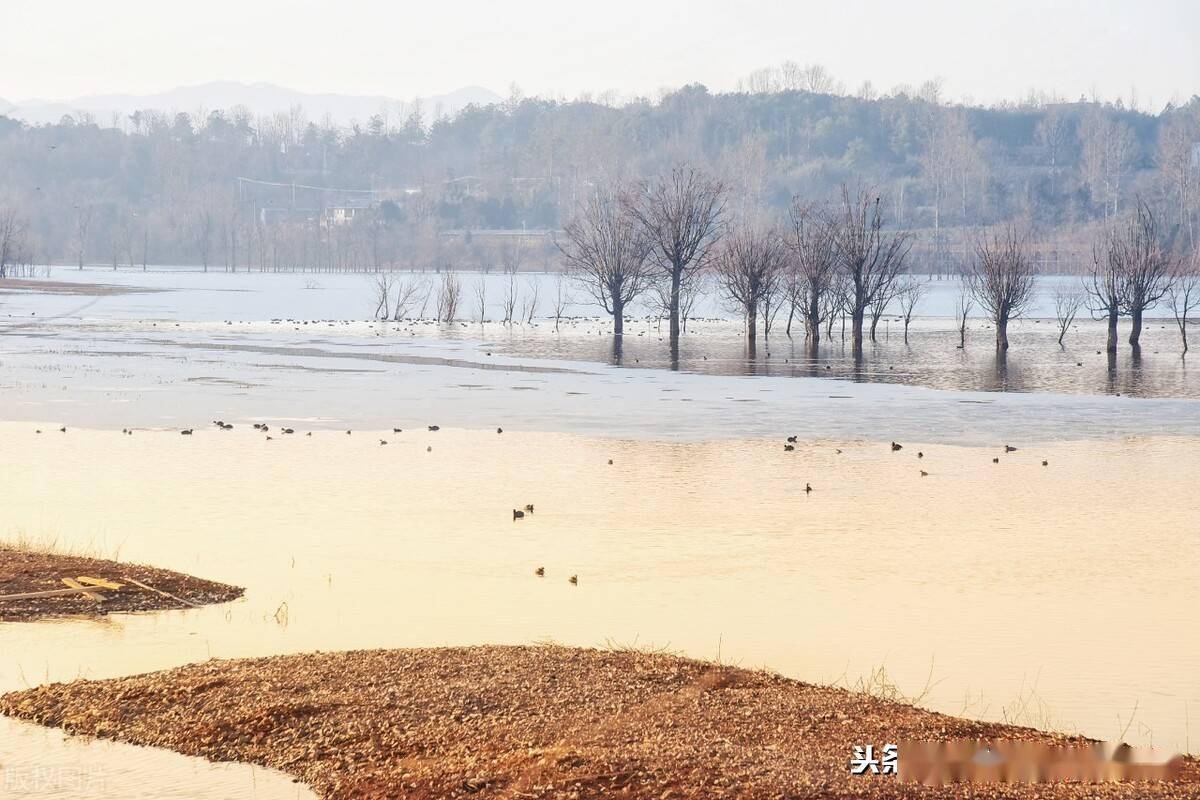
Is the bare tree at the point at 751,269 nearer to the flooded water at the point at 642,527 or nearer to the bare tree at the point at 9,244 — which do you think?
the flooded water at the point at 642,527

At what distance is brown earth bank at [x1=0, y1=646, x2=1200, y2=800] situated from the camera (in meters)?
7.12

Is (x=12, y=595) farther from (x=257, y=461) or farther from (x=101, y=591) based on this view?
(x=257, y=461)

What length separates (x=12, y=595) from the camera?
11.9m

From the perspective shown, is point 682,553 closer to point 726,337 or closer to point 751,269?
point 751,269

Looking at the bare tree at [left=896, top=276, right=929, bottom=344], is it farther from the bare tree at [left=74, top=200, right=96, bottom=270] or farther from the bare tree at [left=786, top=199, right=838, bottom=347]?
the bare tree at [left=74, top=200, right=96, bottom=270]

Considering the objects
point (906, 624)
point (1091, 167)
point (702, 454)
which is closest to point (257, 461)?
point (702, 454)

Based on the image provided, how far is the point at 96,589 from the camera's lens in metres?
12.3

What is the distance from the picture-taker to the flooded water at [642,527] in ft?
35.6

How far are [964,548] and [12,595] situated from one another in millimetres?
9200

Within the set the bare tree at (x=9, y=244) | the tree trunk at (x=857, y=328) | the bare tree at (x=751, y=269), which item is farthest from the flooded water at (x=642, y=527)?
the bare tree at (x=9, y=244)

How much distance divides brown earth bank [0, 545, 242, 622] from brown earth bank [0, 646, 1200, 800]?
2.34 metres

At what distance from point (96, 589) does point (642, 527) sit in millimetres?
6310

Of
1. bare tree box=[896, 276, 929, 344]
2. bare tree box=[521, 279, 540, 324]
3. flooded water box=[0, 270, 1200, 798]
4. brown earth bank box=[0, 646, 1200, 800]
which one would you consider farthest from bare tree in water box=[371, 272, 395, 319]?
brown earth bank box=[0, 646, 1200, 800]

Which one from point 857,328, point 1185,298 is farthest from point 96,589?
point 1185,298
